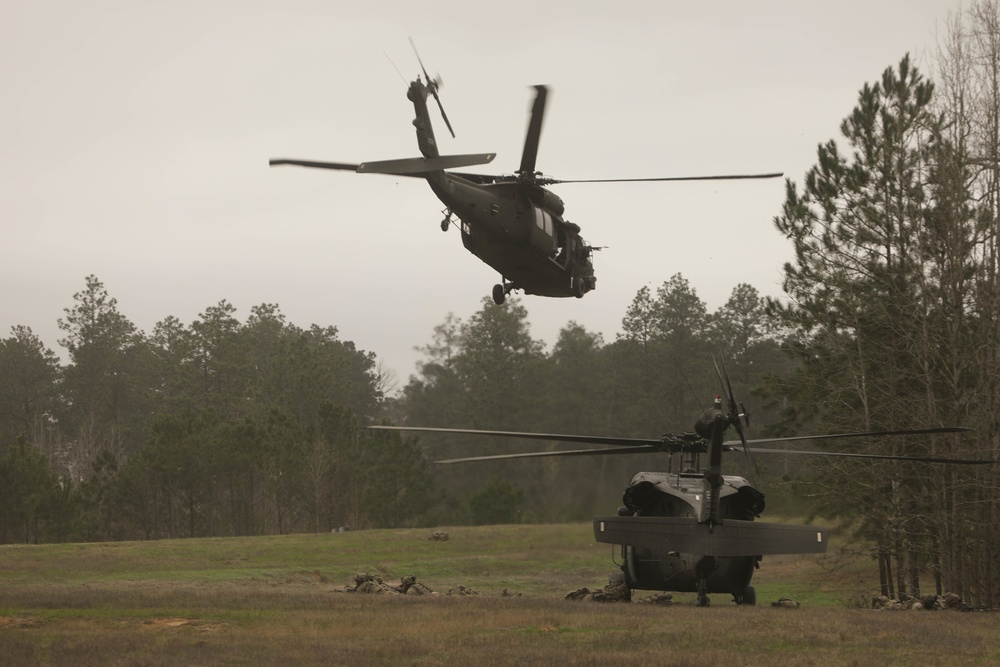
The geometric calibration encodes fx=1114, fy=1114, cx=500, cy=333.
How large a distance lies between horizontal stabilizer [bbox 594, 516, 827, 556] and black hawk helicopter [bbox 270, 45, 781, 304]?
6.66 metres

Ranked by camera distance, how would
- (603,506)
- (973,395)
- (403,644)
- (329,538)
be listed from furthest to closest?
(329,538) → (603,506) → (973,395) → (403,644)

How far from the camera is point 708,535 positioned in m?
20.2

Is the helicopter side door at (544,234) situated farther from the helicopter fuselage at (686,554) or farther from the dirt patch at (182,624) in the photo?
the dirt patch at (182,624)

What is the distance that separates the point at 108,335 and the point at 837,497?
243 feet

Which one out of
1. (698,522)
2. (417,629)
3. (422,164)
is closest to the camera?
(417,629)

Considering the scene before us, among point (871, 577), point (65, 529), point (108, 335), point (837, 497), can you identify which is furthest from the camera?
point (108, 335)

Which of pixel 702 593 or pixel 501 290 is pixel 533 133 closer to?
pixel 501 290

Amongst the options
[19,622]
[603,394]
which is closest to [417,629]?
[19,622]

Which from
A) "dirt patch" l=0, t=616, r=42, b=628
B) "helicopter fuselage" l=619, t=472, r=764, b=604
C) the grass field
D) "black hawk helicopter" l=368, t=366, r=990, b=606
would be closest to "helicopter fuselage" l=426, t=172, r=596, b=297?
"black hawk helicopter" l=368, t=366, r=990, b=606

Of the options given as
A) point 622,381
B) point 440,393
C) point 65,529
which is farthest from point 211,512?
point 440,393

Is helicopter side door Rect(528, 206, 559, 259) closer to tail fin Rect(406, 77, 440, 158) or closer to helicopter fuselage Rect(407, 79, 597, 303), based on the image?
helicopter fuselage Rect(407, 79, 597, 303)

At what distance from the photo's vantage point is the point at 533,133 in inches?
971

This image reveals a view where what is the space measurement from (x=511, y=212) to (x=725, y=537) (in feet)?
29.3

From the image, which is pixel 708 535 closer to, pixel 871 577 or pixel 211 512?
pixel 871 577
